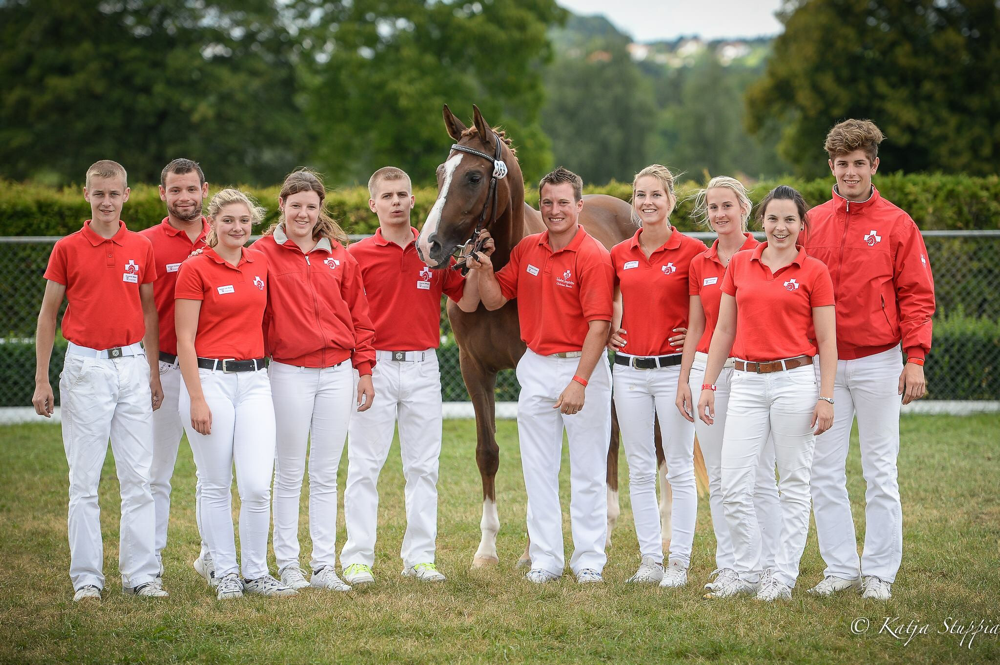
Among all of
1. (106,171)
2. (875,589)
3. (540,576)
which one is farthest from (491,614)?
(106,171)

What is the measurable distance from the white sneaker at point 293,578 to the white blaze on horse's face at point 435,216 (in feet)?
5.20

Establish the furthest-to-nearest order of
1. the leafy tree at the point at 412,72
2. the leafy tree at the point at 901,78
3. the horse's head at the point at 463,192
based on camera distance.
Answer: the leafy tree at the point at 412,72
the leafy tree at the point at 901,78
the horse's head at the point at 463,192

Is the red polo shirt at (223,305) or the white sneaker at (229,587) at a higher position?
the red polo shirt at (223,305)

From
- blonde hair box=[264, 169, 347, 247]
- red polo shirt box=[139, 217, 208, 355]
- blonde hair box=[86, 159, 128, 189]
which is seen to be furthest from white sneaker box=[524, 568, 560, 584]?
blonde hair box=[86, 159, 128, 189]

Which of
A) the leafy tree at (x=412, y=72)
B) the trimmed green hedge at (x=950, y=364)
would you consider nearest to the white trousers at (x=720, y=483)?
the trimmed green hedge at (x=950, y=364)

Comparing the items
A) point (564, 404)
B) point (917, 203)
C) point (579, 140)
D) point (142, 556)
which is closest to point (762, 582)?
point (564, 404)

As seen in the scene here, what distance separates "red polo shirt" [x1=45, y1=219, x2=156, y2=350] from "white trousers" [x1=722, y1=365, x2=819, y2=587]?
2741mm

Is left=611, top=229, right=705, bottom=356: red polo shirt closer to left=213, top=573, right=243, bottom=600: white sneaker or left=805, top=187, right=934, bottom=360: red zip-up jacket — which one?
left=805, top=187, right=934, bottom=360: red zip-up jacket

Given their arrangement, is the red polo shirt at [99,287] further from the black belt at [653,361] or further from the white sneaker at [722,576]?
the white sneaker at [722,576]

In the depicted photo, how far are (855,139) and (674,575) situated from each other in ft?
7.17

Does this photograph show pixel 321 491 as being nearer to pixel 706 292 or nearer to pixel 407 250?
pixel 407 250

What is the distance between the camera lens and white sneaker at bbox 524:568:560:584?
427cm

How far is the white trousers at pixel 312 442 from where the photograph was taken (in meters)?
4.08

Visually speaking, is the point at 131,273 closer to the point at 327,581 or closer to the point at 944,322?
the point at 327,581
